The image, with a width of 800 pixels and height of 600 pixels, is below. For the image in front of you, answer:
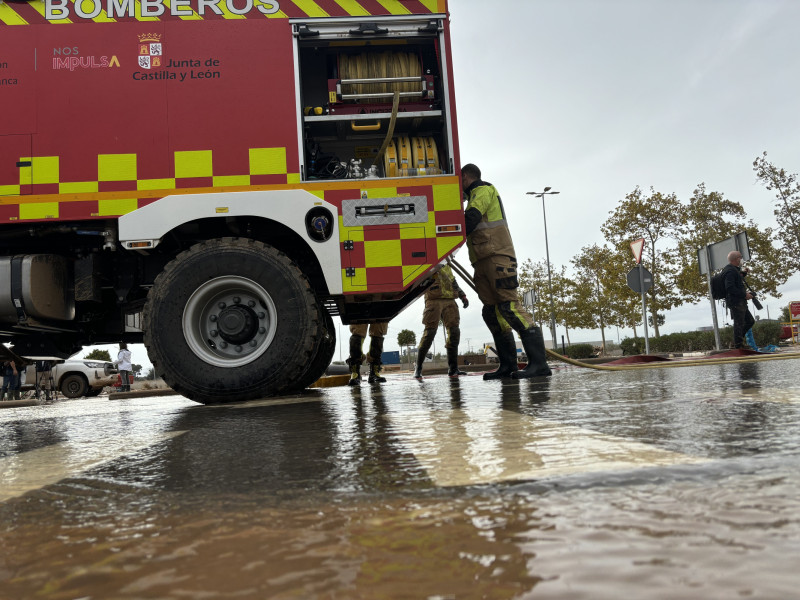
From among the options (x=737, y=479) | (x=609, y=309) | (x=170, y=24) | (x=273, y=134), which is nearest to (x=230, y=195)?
(x=273, y=134)

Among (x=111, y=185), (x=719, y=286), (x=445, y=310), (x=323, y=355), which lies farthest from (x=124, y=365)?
(x=719, y=286)

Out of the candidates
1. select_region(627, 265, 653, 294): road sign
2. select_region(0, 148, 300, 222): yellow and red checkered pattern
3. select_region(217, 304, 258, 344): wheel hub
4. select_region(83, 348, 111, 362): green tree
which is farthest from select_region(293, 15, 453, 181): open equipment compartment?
select_region(83, 348, 111, 362): green tree

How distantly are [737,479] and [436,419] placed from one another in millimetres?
1205

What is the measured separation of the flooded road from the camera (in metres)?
0.56

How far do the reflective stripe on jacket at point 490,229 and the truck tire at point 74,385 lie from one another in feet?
41.7

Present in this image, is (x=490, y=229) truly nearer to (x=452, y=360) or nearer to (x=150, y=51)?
(x=150, y=51)

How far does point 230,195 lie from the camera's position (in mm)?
3959

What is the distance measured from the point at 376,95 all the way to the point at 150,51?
1.56 meters

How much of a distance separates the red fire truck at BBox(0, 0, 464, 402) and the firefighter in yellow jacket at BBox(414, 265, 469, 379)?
3490 mm

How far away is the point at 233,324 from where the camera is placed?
12.9ft

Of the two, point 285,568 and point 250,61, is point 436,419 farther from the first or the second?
point 250,61

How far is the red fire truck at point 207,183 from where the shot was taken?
3.87 metres

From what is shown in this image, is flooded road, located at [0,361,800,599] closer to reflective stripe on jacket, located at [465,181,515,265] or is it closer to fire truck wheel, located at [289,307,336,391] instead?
reflective stripe on jacket, located at [465,181,515,265]

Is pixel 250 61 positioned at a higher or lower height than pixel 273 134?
higher
